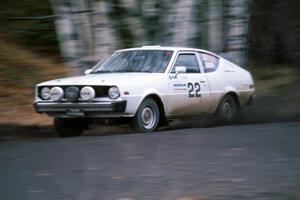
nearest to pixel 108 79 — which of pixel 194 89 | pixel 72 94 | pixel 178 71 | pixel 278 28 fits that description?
pixel 72 94

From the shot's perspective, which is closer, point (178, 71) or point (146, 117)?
point (146, 117)

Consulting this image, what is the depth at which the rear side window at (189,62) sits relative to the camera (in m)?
11.7

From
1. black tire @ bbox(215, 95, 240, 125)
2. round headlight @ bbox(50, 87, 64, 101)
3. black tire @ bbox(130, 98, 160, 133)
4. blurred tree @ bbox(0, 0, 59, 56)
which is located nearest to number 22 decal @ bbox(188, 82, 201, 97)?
black tire @ bbox(215, 95, 240, 125)

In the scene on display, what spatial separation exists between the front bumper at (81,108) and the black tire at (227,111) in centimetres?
260

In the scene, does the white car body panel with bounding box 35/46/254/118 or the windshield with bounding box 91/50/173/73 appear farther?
the windshield with bounding box 91/50/173/73

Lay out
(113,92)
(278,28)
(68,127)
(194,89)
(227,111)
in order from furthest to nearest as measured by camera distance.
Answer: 1. (227,111)
2. (194,89)
3. (68,127)
4. (278,28)
5. (113,92)

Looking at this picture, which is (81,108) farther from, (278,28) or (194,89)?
(278,28)

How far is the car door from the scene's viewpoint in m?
11.3

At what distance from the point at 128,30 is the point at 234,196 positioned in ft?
28.8

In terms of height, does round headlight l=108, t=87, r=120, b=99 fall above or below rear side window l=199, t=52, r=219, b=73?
below

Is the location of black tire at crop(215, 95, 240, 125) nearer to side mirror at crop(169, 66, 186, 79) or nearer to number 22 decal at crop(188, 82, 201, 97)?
number 22 decal at crop(188, 82, 201, 97)

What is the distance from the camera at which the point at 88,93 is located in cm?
1027

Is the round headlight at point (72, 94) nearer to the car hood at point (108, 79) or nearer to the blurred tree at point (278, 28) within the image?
the car hood at point (108, 79)

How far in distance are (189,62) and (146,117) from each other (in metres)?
1.64
